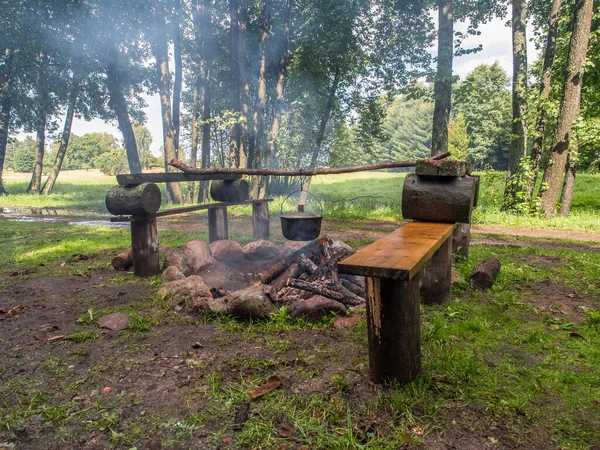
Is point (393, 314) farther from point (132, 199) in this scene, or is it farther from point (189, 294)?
point (132, 199)

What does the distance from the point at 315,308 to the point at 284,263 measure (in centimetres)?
122

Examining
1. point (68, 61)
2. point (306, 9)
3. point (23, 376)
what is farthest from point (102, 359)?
point (68, 61)

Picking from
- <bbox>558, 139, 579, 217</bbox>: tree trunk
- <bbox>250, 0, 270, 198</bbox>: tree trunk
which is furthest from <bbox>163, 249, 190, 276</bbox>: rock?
<bbox>558, 139, 579, 217</bbox>: tree trunk

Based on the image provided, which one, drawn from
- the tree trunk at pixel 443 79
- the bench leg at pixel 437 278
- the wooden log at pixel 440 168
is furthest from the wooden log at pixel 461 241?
the tree trunk at pixel 443 79

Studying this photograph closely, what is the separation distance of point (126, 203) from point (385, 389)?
12.4 ft

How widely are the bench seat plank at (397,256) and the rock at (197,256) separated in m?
2.89

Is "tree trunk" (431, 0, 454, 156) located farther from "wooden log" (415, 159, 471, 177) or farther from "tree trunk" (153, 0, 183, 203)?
"tree trunk" (153, 0, 183, 203)

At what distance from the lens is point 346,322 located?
3453 millimetres

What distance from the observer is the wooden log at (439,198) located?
3453 millimetres

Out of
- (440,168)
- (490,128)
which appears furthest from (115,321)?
(490,128)

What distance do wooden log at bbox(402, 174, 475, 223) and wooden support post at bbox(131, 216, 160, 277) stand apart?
3.21 m

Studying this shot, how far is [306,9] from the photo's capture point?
57.4 feet

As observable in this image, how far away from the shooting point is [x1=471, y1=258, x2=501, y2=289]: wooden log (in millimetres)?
4457

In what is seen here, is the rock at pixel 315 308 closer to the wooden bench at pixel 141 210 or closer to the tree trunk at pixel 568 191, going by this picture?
the wooden bench at pixel 141 210
